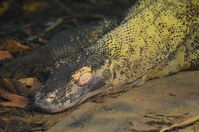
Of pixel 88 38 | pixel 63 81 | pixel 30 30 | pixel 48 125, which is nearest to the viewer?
pixel 48 125

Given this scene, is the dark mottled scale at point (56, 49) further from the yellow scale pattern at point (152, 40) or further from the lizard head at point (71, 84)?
the lizard head at point (71, 84)

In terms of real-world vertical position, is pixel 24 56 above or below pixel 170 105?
above

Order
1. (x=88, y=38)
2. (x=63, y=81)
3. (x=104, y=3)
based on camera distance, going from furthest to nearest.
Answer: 1. (x=104, y=3)
2. (x=88, y=38)
3. (x=63, y=81)

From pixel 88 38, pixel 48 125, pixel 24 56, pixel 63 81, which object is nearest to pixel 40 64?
pixel 24 56

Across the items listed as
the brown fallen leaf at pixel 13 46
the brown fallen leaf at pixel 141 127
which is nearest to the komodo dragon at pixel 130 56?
the brown fallen leaf at pixel 13 46

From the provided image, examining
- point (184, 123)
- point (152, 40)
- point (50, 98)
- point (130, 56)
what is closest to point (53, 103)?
point (50, 98)

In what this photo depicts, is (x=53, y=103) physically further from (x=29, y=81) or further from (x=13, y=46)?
(x=13, y=46)

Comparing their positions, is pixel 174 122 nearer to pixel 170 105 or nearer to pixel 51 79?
pixel 170 105
